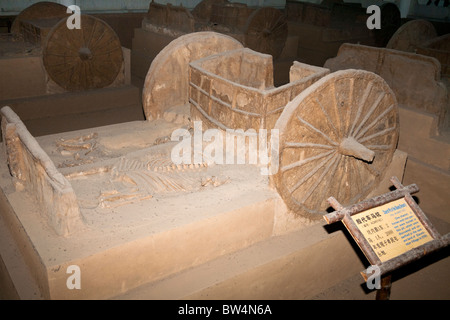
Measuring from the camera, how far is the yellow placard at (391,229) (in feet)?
9.98

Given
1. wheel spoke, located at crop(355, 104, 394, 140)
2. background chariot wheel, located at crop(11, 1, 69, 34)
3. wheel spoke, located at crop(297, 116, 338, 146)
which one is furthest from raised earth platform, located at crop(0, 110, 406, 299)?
background chariot wheel, located at crop(11, 1, 69, 34)

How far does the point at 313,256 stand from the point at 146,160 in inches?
73.2

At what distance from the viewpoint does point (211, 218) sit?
3.50 m

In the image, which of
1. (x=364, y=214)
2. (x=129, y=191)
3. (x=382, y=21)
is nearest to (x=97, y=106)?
(x=129, y=191)

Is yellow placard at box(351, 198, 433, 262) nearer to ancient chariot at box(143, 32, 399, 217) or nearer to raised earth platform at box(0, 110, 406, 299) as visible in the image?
ancient chariot at box(143, 32, 399, 217)

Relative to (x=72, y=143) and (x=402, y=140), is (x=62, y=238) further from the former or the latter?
(x=402, y=140)

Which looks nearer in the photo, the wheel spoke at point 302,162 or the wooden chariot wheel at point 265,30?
the wheel spoke at point 302,162

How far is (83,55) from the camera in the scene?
25.7 feet

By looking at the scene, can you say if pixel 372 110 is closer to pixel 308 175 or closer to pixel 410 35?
pixel 308 175

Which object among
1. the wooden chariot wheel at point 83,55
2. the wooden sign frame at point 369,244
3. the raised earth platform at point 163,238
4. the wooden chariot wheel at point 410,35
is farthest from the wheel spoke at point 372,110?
the wooden chariot wheel at point 83,55

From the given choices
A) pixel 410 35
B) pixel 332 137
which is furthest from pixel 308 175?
pixel 410 35

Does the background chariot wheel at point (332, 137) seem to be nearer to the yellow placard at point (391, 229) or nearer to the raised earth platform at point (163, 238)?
the raised earth platform at point (163, 238)

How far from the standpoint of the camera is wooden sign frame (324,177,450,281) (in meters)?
2.95

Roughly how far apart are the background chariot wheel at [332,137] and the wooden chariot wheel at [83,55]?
5434 millimetres
